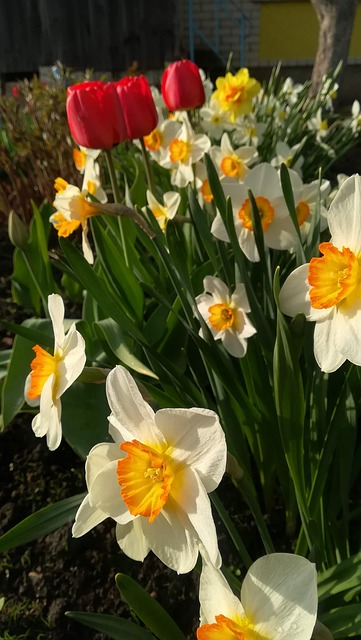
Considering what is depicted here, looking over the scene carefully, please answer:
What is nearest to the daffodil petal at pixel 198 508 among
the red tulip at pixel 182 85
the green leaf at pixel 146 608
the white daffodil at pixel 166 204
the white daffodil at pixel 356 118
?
the green leaf at pixel 146 608

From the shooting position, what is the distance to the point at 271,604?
23.0 inches

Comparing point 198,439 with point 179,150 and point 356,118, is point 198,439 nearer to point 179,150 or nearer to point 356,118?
point 179,150

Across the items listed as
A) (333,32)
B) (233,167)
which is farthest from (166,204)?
(333,32)

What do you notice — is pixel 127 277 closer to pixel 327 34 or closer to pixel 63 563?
pixel 63 563

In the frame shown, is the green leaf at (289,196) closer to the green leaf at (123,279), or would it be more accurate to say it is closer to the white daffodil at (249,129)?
the green leaf at (123,279)

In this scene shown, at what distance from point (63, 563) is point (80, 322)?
0.56 metres

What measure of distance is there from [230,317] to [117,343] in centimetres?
28

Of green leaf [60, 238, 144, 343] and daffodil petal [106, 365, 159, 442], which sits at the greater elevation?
daffodil petal [106, 365, 159, 442]

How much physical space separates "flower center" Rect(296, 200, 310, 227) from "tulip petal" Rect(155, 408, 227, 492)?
730mm

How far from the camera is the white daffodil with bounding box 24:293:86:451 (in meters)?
0.75

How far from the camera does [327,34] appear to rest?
5035 millimetres

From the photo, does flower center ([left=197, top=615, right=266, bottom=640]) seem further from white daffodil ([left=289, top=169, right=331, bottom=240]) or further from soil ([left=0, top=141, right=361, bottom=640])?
white daffodil ([left=289, top=169, right=331, bottom=240])

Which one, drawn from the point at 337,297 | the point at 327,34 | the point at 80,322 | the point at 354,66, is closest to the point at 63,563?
the point at 80,322

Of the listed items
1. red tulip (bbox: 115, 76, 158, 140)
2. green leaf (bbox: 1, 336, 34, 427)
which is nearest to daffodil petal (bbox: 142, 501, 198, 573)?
green leaf (bbox: 1, 336, 34, 427)
